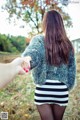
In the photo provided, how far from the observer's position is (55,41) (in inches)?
52.6

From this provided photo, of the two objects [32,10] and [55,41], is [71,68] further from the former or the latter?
[32,10]

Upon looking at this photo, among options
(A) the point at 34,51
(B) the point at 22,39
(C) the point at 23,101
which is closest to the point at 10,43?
(B) the point at 22,39

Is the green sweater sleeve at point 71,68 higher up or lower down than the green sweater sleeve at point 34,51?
lower down

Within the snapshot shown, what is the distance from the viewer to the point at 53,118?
1380 mm

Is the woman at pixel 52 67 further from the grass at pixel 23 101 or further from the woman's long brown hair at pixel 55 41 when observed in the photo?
the grass at pixel 23 101

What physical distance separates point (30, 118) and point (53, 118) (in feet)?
2.77

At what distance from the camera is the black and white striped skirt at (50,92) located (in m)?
1.34

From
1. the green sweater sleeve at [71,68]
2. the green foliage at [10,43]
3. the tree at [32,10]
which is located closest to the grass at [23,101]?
the green foliage at [10,43]

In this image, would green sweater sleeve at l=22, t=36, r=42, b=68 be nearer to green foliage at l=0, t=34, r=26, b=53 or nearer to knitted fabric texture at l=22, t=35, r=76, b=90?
knitted fabric texture at l=22, t=35, r=76, b=90

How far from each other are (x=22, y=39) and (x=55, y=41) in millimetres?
899

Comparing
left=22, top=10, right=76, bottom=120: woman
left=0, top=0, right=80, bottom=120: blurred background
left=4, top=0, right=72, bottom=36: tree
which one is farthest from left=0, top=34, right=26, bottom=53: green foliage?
left=22, top=10, right=76, bottom=120: woman

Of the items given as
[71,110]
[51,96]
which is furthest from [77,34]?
[51,96]

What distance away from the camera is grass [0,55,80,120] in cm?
218

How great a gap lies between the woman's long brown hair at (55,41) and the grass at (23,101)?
0.88 m
